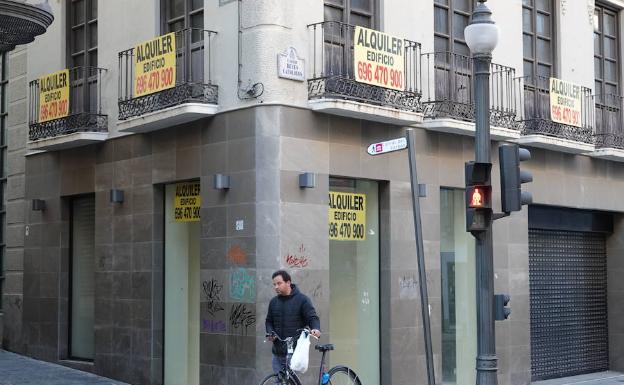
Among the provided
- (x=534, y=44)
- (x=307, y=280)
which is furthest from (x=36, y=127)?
(x=534, y=44)

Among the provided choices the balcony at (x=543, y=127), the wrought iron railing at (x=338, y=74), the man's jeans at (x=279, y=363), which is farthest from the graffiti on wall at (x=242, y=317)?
the balcony at (x=543, y=127)

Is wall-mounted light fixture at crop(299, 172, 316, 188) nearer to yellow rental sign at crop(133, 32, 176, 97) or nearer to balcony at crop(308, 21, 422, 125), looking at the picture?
balcony at crop(308, 21, 422, 125)

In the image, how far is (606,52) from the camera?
20031 mm

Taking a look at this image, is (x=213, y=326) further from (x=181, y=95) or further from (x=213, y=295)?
(x=181, y=95)

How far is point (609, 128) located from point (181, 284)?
30.7 feet

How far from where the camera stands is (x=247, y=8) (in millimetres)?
13547

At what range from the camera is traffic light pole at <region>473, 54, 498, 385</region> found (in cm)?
1071

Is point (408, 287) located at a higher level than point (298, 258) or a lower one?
lower

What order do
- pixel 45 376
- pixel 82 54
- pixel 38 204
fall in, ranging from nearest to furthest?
pixel 45 376
pixel 82 54
pixel 38 204

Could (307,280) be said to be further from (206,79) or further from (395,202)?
(206,79)

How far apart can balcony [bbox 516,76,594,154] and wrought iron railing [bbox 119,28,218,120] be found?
235 inches

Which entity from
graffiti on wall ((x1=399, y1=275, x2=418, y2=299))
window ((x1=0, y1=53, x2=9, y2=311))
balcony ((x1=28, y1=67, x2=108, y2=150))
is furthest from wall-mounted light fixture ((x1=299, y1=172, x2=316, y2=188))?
window ((x1=0, y1=53, x2=9, y2=311))

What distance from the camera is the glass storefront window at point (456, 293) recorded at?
16.0m

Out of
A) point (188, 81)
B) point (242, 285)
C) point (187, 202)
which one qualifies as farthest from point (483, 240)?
point (187, 202)
